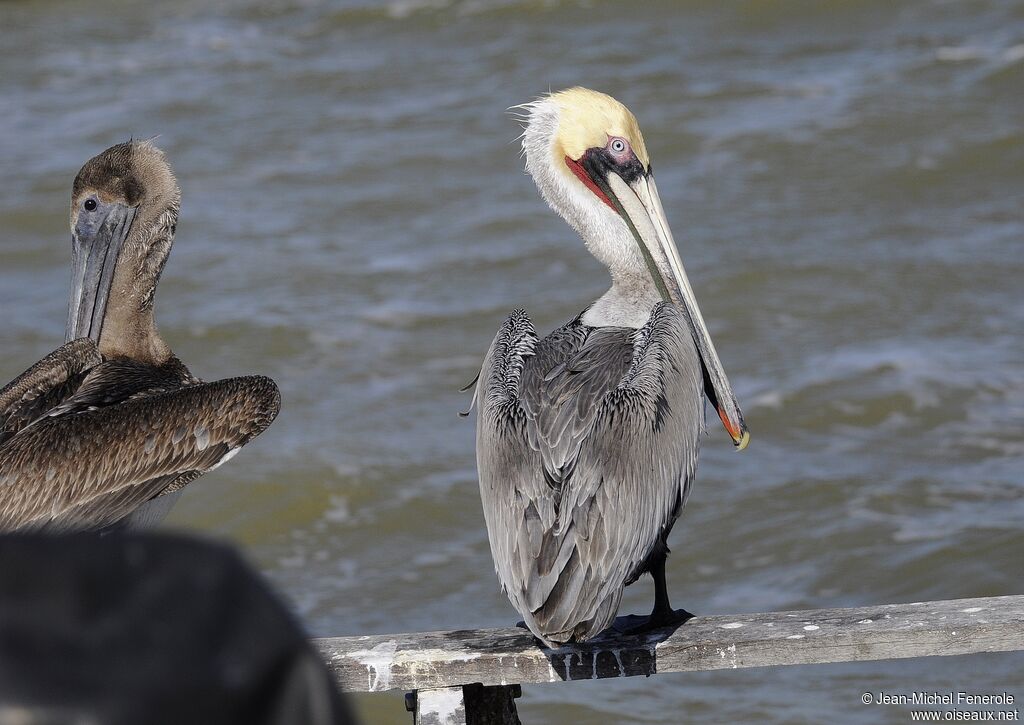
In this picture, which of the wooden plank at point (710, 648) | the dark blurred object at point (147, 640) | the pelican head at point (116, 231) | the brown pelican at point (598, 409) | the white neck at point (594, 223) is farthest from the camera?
the pelican head at point (116, 231)

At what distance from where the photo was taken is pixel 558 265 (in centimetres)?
984

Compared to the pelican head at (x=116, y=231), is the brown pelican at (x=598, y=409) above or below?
below

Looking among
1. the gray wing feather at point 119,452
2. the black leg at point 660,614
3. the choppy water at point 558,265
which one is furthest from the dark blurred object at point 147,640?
the choppy water at point 558,265

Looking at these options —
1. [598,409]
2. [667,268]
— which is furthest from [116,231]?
[598,409]

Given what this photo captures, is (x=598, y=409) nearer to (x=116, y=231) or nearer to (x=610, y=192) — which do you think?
(x=610, y=192)

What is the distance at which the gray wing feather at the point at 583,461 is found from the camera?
2957 millimetres

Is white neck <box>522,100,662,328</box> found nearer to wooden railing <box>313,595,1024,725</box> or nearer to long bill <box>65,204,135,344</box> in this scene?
wooden railing <box>313,595,1024,725</box>

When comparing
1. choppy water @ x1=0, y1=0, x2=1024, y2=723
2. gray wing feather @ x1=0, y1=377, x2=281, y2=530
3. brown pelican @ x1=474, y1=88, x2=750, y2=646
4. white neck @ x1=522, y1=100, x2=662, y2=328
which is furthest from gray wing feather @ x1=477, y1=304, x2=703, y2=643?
choppy water @ x1=0, y1=0, x2=1024, y2=723

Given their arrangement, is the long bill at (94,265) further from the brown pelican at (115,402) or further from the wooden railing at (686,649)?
the wooden railing at (686,649)

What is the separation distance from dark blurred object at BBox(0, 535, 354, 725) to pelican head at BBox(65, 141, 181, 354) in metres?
4.00

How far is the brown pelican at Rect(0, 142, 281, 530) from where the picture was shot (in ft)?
12.7

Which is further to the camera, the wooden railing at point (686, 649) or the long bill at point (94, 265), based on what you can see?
the long bill at point (94, 265)

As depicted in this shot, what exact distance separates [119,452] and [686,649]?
1.84m

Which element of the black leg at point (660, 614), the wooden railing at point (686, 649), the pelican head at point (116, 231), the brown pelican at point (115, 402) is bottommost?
the wooden railing at point (686, 649)
